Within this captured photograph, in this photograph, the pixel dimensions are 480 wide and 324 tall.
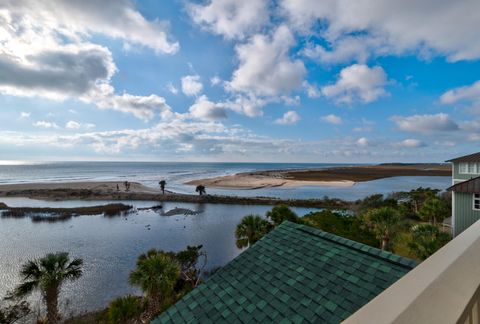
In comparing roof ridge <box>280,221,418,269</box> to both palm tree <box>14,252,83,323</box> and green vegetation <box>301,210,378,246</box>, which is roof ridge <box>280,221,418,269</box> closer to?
palm tree <box>14,252,83,323</box>

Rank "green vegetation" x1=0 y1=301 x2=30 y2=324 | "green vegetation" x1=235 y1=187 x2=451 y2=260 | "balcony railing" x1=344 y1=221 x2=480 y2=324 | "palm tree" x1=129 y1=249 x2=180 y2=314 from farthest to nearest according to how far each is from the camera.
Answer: "green vegetation" x1=235 y1=187 x2=451 y2=260, "green vegetation" x1=0 y1=301 x2=30 y2=324, "palm tree" x1=129 y1=249 x2=180 y2=314, "balcony railing" x1=344 y1=221 x2=480 y2=324

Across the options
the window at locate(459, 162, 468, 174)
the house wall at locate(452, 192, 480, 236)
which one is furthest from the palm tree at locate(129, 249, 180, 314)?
the window at locate(459, 162, 468, 174)

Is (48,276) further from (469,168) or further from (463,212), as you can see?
(469,168)

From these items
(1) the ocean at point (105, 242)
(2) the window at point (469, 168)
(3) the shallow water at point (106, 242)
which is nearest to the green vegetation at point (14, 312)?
(1) the ocean at point (105, 242)

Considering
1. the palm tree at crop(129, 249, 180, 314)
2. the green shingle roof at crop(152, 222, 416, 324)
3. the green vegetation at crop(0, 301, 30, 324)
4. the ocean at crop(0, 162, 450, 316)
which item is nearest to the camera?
the green shingle roof at crop(152, 222, 416, 324)

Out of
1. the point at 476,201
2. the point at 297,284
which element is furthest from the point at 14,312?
the point at 476,201

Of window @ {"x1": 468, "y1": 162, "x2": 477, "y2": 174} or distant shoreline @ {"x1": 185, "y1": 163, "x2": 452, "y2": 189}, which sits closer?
window @ {"x1": 468, "y1": 162, "x2": 477, "y2": 174}
